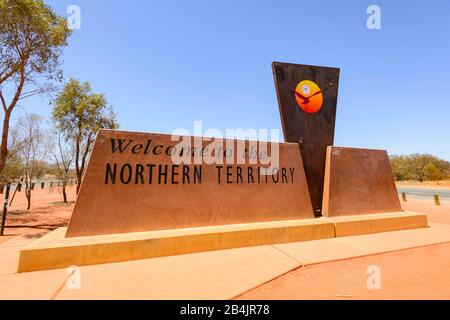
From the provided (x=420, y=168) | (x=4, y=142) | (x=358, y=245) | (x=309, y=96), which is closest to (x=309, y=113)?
(x=309, y=96)

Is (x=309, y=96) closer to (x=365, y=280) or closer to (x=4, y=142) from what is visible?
(x=365, y=280)

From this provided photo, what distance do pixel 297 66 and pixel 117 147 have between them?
5.90 m

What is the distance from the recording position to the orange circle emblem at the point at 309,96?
7.19m

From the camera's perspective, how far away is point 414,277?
11.5ft

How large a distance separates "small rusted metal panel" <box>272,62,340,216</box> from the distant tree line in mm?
73695

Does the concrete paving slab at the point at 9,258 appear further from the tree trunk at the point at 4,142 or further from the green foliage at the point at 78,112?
the green foliage at the point at 78,112

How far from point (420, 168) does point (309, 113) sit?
7766cm

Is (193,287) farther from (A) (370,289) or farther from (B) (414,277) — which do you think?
(B) (414,277)

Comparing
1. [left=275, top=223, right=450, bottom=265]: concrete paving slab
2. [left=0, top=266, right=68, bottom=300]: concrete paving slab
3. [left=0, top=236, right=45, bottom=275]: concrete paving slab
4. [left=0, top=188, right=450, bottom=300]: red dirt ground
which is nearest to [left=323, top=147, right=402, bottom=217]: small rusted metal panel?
[left=275, top=223, right=450, bottom=265]: concrete paving slab

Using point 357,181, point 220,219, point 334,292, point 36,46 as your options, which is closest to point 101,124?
point 36,46

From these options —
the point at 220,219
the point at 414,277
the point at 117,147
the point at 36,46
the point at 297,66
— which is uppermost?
the point at 36,46

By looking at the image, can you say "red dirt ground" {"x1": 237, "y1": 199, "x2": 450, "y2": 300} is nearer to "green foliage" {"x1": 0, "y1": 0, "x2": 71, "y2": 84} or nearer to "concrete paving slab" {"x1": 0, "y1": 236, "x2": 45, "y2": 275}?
"concrete paving slab" {"x1": 0, "y1": 236, "x2": 45, "y2": 275}

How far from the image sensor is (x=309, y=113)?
7281mm

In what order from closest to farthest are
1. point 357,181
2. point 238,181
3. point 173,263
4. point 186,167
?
1. point 173,263
2. point 186,167
3. point 238,181
4. point 357,181
